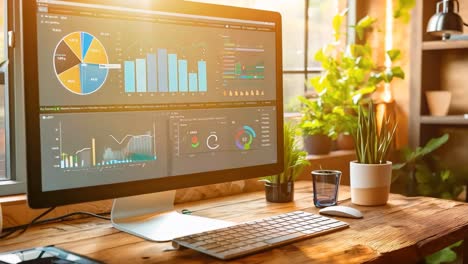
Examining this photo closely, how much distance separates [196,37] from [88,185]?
0.47 meters

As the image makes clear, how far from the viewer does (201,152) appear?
151cm

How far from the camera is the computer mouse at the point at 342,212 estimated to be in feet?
5.32

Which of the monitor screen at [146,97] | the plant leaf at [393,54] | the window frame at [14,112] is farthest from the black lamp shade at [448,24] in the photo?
the window frame at [14,112]

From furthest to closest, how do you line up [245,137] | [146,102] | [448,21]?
[448,21], [245,137], [146,102]

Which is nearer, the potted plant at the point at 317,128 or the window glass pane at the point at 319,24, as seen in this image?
the potted plant at the point at 317,128

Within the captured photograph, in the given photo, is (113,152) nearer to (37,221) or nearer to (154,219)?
(154,219)

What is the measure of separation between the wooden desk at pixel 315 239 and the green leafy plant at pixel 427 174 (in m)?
1.00

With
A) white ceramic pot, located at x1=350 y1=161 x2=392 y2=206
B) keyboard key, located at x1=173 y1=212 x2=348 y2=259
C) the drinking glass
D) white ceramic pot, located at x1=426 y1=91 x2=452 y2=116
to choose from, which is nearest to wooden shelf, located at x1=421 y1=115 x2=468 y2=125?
white ceramic pot, located at x1=426 y1=91 x2=452 y2=116

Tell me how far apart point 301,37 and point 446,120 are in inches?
31.4

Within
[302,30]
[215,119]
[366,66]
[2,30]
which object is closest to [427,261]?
[366,66]

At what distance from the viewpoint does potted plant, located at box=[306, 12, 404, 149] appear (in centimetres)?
275

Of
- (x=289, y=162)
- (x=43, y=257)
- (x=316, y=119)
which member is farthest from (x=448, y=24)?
(x=43, y=257)

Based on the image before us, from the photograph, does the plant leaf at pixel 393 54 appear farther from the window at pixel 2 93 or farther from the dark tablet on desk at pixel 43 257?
the dark tablet on desk at pixel 43 257

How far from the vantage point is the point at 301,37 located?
2.90 metres
